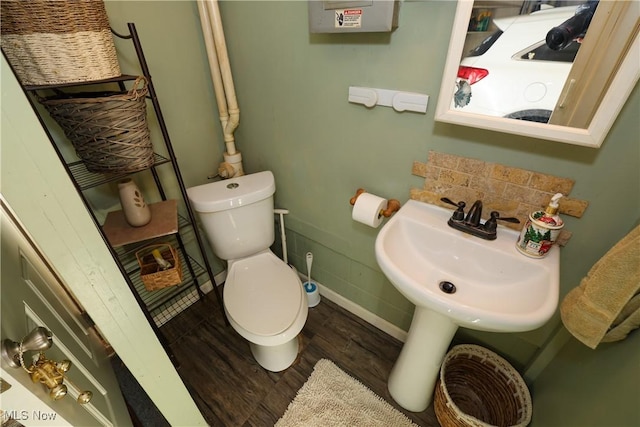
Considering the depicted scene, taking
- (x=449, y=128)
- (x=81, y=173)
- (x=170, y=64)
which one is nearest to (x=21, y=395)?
(x=81, y=173)

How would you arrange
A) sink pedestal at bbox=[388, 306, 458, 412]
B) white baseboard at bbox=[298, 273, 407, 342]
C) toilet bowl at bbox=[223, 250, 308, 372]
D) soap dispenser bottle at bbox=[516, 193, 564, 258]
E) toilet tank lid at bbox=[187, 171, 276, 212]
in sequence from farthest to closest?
white baseboard at bbox=[298, 273, 407, 342] → toilet tank lid at bbox=[187, 171, 276, 212] → toilet bowl at bbox=[223, 250, 308, 372] → sink pedestal at bbox=[388, 306, 458, 412] → soap dispenser bottle at bbox=[516, 193, 564, 258]

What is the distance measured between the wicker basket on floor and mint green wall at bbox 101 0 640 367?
3.6 inches

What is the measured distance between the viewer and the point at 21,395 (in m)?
0.44

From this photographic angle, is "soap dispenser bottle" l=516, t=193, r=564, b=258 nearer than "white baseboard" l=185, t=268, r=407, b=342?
Yes

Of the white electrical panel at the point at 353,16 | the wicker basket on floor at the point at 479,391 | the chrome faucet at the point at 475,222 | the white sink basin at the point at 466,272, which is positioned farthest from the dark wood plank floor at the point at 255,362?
the white electrical panel at the point at 353,16

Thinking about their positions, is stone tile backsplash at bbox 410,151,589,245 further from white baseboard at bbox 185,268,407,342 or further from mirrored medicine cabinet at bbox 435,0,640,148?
white baseboard at bbox 185,268,407,342

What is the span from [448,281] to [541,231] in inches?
12.6

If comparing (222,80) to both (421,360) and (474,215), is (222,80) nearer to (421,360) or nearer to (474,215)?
(474,215)

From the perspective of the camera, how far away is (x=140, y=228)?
116cm

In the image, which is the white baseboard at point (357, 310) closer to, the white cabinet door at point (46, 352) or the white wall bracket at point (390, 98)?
the white cabinet door at point (46, 352)

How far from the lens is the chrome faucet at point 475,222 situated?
2.97 feet

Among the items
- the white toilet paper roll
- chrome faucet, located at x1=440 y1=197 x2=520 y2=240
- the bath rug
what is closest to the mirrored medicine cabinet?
chrome faucet, located at x1=440 y1=197 x2=520 y2=240

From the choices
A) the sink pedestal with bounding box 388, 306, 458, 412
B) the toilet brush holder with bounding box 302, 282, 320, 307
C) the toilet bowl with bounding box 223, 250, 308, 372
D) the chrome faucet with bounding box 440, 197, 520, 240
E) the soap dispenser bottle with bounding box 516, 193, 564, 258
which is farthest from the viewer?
the toilet brush holder with bounding box 302, 282, 320, 307

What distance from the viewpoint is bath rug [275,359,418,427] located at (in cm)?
120
